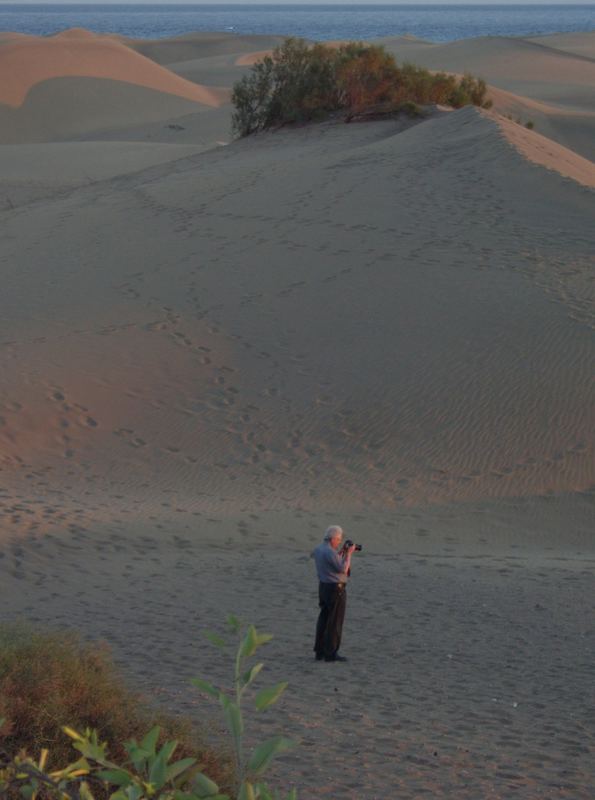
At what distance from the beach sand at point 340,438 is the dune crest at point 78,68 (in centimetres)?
3356

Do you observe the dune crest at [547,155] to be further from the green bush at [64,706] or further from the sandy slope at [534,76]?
the green bush at [64,706]

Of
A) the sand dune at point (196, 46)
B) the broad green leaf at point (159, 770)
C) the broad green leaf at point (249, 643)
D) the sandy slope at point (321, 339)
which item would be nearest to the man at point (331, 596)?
the sandy slope at point (321, 339)

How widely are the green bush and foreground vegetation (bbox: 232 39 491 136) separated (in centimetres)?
2525

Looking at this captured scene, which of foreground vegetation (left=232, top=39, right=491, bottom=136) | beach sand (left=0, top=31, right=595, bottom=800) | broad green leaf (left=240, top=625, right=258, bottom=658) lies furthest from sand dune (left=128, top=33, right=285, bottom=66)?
broad green leaf (left=240, top=625, right=258, bottom=658)

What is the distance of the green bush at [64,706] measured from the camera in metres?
5.50

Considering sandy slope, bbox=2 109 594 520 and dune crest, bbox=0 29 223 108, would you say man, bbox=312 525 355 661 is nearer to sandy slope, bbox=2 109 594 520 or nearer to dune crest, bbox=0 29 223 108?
sandy slope, bbox=2 109 594 520

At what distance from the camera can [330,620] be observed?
26.5ft

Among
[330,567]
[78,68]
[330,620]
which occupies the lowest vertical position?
[330,620]

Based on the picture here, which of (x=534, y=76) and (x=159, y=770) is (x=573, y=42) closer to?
(x=534, y=76)

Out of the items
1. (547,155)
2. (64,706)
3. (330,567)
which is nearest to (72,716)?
(64,706)

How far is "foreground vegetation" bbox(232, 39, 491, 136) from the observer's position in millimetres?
30781

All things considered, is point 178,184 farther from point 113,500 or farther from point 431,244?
point 113,500

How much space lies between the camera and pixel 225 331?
16.6 m

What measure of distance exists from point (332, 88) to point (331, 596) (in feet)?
83.7
